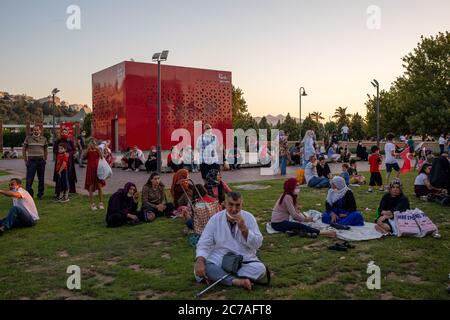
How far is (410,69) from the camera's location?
4038 cm

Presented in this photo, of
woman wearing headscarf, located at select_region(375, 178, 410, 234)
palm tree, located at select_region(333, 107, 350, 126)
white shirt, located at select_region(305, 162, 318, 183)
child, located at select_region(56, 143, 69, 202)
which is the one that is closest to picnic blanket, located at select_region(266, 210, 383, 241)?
woman wearing headscarf, located at select_region(375, 178, 410, 234)

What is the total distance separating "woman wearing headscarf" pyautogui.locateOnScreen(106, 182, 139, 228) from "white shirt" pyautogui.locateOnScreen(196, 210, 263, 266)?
145 inches

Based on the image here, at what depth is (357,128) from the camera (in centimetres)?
6912

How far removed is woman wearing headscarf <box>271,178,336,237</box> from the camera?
7.09m

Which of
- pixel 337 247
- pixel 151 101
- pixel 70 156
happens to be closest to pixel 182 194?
pixel 337 247

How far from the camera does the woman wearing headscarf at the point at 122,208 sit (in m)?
7.94

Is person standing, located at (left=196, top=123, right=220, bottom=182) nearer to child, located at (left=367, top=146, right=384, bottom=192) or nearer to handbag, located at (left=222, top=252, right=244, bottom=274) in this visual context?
child, located at (left=367, top=146, right=384, bottom=192)

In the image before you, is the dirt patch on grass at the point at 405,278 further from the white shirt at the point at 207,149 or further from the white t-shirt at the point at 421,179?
the white t-shirt at the point at 421,179

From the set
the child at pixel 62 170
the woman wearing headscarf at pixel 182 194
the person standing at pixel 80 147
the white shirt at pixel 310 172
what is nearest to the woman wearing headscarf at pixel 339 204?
the woman wearing headscarf at pixel 182 194

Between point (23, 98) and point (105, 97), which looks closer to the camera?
point (105, 97)
